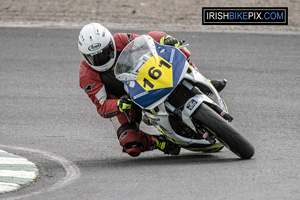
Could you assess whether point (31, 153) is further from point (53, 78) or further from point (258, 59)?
point (258, 59)

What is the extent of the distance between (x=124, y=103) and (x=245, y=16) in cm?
1015

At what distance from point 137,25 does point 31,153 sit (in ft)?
27.6

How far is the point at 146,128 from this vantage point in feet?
33.1

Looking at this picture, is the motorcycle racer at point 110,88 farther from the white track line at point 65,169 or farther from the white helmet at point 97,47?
the white track line at point 65,169

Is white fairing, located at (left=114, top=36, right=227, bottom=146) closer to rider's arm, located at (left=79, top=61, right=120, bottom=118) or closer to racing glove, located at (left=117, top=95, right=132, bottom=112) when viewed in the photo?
racing glove, located at (left=117, top=95, right=132, bottom=112)

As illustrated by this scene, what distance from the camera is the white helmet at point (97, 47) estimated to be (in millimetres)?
7988

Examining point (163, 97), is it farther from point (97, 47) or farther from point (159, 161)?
point (97, 47)

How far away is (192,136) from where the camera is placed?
26.3ft

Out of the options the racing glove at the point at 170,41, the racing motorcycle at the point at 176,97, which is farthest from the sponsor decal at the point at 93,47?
the racing glove at the point at 170,41

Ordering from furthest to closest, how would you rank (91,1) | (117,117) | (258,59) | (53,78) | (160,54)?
(91,1)
(258,59)
(53,78)
(117,117)
(160,54)

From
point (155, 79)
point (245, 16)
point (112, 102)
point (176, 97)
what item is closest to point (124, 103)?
point (112, 102)

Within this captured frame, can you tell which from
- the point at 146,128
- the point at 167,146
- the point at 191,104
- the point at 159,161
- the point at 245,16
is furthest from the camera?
the point at 245,16

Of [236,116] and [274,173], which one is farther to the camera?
[236,116]

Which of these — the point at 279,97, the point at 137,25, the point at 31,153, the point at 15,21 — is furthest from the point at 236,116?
the point at 15,21
